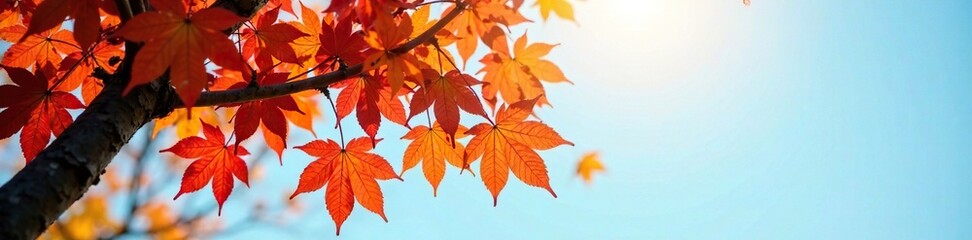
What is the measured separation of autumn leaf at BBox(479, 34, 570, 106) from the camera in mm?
1522

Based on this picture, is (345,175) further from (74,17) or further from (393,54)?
(74,17)

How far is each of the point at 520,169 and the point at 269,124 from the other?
1.70 ft

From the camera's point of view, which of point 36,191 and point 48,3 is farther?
point 48,3

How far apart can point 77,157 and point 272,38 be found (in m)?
0.52

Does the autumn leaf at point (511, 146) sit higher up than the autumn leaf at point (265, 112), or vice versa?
the autumn leaf at point (511, 146)

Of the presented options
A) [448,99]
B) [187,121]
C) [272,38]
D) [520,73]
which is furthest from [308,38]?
[187,121]

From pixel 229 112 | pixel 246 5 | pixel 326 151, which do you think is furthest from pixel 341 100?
pixel 229 112

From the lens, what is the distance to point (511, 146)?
1.29 meters

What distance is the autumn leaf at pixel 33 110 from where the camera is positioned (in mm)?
1090

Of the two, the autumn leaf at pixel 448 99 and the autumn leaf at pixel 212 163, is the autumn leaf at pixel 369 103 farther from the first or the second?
the autumn leaf at pixel 212 163

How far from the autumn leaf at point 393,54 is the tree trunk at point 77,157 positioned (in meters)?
0.34

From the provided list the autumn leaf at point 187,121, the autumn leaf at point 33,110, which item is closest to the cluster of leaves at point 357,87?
the autumn leaf at point 33,110

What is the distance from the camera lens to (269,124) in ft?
3.96

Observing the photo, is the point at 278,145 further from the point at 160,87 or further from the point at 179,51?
the point at 179,51
